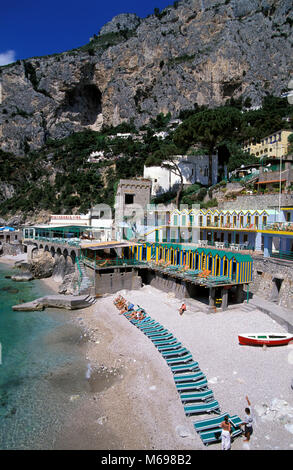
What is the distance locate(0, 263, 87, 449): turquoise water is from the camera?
10.4m

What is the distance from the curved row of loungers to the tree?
26749 mm

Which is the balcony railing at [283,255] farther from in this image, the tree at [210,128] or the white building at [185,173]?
the white building at [185,173]

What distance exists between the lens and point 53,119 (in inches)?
3536

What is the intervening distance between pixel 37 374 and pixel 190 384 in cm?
708

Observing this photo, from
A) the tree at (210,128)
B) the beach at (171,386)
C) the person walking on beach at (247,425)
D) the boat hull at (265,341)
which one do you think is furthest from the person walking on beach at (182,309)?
the tree at (210,128)

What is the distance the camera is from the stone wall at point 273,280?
737 inches

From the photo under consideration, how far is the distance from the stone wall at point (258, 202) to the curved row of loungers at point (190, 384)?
54.1ft

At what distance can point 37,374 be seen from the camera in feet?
44.9

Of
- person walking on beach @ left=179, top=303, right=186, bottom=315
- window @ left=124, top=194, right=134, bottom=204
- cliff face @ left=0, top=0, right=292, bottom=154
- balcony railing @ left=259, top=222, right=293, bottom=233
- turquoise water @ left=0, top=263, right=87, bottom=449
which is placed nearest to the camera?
turquoise water @ left=0, top=263, right=87, bottom=449

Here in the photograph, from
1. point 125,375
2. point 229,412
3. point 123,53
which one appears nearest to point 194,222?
point 125,375

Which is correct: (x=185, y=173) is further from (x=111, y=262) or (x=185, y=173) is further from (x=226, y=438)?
(x=226, y=438)

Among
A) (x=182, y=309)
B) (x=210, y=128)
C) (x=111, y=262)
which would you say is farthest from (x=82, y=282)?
(x=210, y=128)

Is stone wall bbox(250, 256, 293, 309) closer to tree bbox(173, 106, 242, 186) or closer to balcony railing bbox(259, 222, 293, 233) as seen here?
balcony railing bbox(259, 222, 293, 233)

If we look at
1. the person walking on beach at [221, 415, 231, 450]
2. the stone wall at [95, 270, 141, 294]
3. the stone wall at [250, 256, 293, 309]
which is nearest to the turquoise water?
the stone wall at [95, 270, 141, 294]
